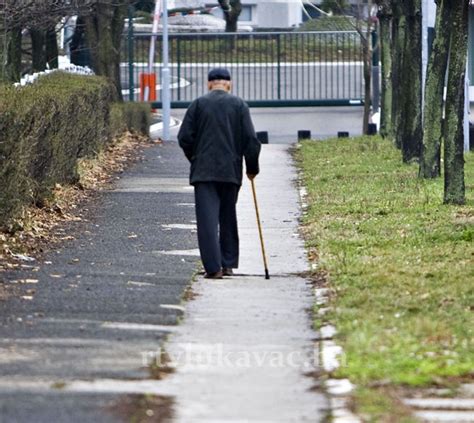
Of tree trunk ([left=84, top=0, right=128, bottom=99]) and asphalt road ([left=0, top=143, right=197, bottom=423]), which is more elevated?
tree trunk ([left=84, top=0, right=128, bottom=99])

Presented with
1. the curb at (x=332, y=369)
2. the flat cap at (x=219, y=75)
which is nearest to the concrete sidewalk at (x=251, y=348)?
the curb at (x=332, y=369)

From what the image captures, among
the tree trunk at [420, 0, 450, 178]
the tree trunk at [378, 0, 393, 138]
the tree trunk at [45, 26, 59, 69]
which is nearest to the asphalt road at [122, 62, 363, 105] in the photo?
the tree trunk at [45, 26, 59, 69]

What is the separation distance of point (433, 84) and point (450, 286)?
817 cm

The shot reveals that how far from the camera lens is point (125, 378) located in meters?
8.44

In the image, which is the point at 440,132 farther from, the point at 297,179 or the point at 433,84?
the point at 297,179

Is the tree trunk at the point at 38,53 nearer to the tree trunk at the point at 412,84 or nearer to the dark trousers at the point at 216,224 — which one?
the tree trunk at the point at 412,84

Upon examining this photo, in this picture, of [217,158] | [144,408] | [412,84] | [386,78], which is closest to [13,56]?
[412,84]

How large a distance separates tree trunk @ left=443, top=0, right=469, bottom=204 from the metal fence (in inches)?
1160

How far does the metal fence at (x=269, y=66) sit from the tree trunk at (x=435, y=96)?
26555 millimetres

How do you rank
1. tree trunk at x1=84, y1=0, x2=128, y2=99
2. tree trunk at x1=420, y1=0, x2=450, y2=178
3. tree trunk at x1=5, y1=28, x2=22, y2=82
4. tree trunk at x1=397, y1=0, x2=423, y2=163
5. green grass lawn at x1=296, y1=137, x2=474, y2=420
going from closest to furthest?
green grass lawn at x1=296, y1=137, x2=474, y2=420, tree trunk at x1=420, y1=0, x2=450, y2=178, tree trunk at x1=397, y1=0, x2=423, y2=163, tree trunk at x1=5, y1=28, x2=22, y2=82, tree trunk at x1=84, y1=0, x2=128, y2=99

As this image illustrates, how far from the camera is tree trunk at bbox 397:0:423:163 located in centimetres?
2331

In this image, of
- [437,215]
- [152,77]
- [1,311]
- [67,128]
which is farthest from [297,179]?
[152,77]

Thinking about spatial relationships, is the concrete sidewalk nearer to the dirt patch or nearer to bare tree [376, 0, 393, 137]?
the dirt patch

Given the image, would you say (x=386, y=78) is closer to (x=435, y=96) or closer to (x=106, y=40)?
(x=106, y=40)
